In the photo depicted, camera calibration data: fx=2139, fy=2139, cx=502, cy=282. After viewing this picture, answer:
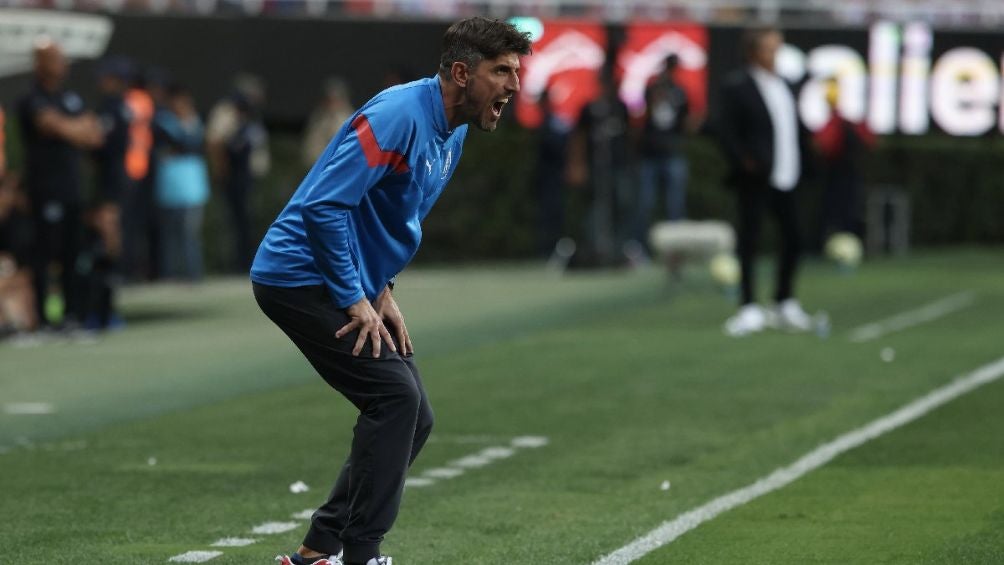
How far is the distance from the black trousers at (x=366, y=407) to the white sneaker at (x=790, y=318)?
10.1m

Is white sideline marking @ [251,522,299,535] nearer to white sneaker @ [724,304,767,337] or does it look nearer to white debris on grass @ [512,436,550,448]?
white debris on grass @ [512,436,550,448]

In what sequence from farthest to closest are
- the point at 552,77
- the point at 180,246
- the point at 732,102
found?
the point at 552,77, the point at 180,246, the point at 732,102

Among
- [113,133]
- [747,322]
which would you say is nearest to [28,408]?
[747,322]

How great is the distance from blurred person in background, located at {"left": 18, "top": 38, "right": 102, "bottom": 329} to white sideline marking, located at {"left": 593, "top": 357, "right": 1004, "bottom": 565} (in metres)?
7.11

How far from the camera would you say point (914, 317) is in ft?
59.5

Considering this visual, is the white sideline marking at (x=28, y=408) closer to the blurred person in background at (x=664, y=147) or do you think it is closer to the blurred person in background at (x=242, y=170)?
the blurred person in background at (x=242, y=170)

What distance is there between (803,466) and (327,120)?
611 inches

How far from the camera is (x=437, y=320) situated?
18562mm

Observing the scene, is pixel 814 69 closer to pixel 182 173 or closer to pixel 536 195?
pixel 536 195

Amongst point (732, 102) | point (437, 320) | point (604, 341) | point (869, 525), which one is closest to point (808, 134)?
point (732, 102)

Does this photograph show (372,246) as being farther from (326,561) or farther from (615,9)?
(615,9)

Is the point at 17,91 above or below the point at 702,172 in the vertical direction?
above

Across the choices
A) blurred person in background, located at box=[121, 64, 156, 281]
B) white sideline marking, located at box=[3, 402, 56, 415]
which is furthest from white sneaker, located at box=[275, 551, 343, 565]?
blurred person in background, located at box=[121, 64, 156, 281]

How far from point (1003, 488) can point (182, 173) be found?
14838mm
